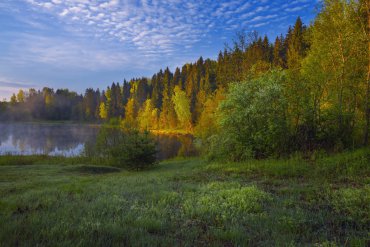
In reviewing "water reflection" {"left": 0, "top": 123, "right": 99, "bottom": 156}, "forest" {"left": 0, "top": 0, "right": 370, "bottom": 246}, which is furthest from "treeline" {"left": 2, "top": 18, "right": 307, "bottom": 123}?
"water reflection" {"left": 0, "top": 123, "right": 99, "bottom": 156}

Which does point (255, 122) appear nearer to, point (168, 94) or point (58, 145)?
point (58, 145)

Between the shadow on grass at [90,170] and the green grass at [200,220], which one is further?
the shadow on grass at [90,170]

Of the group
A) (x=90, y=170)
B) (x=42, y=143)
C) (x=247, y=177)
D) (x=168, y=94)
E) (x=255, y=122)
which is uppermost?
(x=168, y=94)

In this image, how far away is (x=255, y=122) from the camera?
2000cm

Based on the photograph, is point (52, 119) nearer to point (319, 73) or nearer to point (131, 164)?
point (131, 164)

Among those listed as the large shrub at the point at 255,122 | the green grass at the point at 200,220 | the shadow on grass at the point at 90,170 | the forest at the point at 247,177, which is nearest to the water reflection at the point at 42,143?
the forest at the point at 247,177

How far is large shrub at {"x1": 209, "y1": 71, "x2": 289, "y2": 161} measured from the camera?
18406mm

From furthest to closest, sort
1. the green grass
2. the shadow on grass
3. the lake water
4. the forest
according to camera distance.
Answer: the lake water, the shadow on grass, the forest, the green grass

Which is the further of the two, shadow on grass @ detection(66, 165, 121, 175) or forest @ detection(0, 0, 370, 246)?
shadow on grass @ detection(66, 165, 121, 175)

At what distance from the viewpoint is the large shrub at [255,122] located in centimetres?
1841

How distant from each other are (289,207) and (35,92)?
191 metres

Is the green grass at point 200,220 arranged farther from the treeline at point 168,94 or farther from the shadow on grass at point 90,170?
the treeline at point 168,94

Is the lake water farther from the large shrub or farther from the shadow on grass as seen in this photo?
the large shrub

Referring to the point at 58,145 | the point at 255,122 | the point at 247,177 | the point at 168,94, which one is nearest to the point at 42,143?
the point at 58,145
